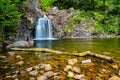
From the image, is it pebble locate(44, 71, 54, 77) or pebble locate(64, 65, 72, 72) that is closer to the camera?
pebble locate(44, 71, 54, 77)

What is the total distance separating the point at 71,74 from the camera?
8648 mm

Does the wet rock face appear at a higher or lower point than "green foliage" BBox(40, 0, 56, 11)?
lower

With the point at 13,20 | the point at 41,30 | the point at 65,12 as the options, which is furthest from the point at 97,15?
the point at 13,20

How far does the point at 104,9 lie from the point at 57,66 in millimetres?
39741

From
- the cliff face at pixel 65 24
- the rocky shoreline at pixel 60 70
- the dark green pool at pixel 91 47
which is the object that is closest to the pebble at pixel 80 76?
the rocky shoreline at pixel 60 70

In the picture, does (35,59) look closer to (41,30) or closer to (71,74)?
(71,74)

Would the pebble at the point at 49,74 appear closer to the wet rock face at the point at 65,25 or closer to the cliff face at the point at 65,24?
the cliff face at the point at 65,24

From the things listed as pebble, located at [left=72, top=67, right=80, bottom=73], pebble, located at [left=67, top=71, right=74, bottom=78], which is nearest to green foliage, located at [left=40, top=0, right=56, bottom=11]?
pebble, located at [left=72, top=67, right=80, bottom=73]

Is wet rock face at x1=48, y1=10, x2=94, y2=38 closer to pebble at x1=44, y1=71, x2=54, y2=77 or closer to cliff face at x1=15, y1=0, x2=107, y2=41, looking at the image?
cliff face at x1=15, y1=0, x2=107, y2=41

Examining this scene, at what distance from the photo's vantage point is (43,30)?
113ft

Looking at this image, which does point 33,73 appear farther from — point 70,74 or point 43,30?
point 43,30

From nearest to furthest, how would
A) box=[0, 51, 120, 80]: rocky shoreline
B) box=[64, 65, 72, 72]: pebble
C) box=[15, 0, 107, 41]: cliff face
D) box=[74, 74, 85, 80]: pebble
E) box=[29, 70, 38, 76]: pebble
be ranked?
1. box=[74, 74, 85, 80]: pebble
2. box=[0, 51, 120, 80]: rocky shoreline
3. box=[29, 70, 38, 76]: pebble
4. box=[64, 65, 72, 72]: pebble
5. box=[15, 0, 107, 41]: cliff face

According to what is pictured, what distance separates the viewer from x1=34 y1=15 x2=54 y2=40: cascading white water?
33.6 metres

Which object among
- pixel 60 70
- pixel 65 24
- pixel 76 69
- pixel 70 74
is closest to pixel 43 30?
pixel 65 24
